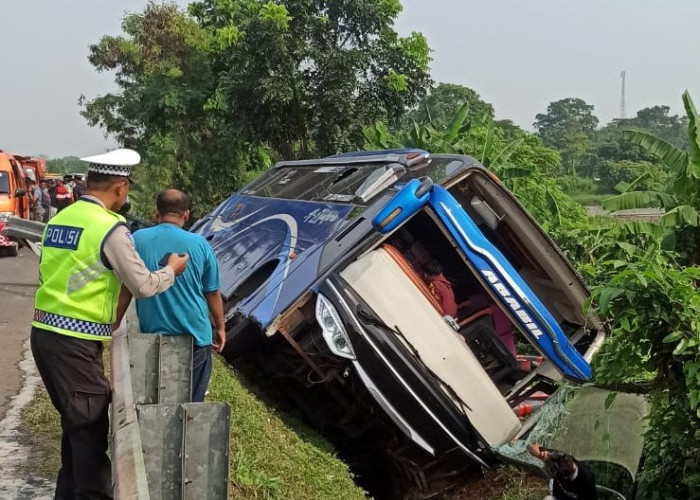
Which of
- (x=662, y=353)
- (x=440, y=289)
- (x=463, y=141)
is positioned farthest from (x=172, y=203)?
(x=463, y=141)

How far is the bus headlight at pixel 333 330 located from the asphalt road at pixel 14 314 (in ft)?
7.11

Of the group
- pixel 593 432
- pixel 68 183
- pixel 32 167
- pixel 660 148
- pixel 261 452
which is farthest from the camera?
pixel 32 167

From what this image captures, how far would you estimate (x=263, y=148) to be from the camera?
61.6ft

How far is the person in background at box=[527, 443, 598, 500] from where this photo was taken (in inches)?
181

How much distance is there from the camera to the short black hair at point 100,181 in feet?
10.5

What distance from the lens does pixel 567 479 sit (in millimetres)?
4633

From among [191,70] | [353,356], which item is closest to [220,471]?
[353,356]

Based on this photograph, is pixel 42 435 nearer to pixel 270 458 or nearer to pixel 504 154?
pixel 270 458

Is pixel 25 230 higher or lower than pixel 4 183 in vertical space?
lower

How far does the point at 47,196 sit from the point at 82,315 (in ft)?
61.4

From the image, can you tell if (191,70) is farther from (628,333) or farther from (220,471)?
(220,471)

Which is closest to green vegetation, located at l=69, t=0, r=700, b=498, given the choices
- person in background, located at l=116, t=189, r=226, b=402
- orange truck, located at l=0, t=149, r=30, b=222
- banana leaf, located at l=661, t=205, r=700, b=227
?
banana leaf, located at l=661, t=205, r=700, b=227

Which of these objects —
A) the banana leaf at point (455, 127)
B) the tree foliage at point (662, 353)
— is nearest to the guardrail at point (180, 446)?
the tree foliage at point (662, 353)

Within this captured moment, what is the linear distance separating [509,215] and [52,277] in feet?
11.7
